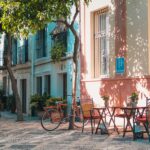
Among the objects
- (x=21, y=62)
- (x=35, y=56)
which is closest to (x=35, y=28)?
(x=35, y=56)

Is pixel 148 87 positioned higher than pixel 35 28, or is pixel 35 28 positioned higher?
pixel 35 28

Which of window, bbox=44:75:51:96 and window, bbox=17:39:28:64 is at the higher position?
window, bbox=17:39:28:64

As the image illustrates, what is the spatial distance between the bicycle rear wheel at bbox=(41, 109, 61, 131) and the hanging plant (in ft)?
17.6

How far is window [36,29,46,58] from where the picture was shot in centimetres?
2267

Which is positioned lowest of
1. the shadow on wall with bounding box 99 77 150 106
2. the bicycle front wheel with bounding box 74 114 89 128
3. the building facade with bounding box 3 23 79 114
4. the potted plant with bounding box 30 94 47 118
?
the bicycle front wheel with bounding box 74 114 89 128

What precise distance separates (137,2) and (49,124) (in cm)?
491

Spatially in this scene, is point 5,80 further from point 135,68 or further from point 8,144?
point 8,144

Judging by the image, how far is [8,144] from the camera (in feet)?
36.7

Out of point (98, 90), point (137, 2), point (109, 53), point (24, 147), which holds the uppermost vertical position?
point (137, 2)

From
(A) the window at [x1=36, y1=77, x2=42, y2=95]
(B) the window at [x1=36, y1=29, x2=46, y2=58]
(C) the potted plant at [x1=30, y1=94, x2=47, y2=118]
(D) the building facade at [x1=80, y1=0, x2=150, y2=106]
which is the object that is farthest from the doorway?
(D) the building facade at [x1=80, y1=0, x2=150, y2=106]

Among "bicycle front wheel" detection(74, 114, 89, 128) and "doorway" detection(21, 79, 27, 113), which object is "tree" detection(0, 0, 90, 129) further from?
"doorway" detection(21, 79, 27, 113)

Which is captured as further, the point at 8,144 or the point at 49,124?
the point at 49,124

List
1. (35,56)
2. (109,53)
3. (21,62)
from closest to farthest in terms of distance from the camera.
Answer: (109,53), (35,56), (21,62)

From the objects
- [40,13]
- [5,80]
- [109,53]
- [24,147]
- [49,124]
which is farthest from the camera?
[5,80]
